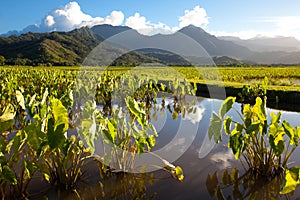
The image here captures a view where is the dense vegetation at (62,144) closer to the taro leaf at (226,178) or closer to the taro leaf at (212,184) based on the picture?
the taro leaf at (212,184)

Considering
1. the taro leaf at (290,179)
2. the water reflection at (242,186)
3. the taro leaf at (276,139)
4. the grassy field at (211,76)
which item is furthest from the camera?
the grassy field at (211,76)

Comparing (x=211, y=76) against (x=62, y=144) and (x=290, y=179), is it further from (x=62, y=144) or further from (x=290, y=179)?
(x=290, y=179)

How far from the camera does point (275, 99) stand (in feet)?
41.0

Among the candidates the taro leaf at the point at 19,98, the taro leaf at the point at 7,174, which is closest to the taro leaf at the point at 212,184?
the taro leaf at the point at 7,174

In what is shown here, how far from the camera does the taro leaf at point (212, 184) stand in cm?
391

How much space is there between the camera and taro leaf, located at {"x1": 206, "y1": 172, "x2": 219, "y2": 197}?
3.91m

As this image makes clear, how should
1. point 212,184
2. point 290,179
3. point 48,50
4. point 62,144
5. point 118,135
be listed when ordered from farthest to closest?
1. point 48,50
2. point 118,135
3. point 212,184
4. point 62,144
5. point 290,179

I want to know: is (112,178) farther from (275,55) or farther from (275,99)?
(275,55)

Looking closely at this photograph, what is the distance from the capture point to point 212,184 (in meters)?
4.12

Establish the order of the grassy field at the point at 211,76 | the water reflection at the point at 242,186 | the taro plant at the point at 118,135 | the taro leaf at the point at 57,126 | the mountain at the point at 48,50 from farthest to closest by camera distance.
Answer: the mountain at the point at 48,50 < the grassy field at the point at 211,76 < the water reflection at the point at 242,186 < the taro plant at the point at 118,135 < the taro leaf at the point at 57,126

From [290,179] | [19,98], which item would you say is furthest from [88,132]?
[290,179]

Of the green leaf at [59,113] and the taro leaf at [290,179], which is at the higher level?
the green leaf at [59,113]

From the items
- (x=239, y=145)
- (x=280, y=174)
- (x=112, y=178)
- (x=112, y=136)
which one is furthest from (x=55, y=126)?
(x=280, y=174)

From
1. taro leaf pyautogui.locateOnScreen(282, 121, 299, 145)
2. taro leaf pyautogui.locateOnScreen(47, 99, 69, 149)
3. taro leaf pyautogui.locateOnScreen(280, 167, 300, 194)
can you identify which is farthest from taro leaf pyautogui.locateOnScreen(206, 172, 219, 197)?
taro leaf pyautogui.locateOnScreen(47, 99, 69, 149)
